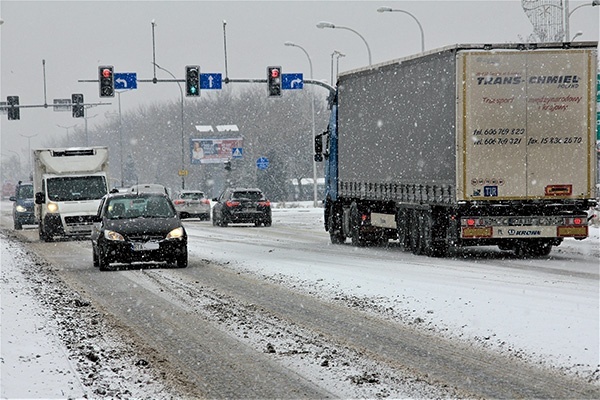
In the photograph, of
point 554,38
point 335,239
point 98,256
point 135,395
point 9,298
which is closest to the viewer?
point 135,395

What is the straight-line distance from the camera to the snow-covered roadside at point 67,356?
848 cm

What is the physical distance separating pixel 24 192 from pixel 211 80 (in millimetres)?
10036

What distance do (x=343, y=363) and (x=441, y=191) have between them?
12.4 meters

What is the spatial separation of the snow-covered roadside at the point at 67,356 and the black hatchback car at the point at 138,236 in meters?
4.63

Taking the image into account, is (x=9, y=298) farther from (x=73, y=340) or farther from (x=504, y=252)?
(x=504, y=252)

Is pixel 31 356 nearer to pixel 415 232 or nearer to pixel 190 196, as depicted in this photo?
pixel 415 232

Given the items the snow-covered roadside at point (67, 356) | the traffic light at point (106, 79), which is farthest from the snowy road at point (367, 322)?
the traffic light at point (106, 79)

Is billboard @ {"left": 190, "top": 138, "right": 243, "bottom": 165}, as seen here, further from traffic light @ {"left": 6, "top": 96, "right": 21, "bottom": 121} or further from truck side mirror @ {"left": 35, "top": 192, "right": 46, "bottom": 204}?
truck side mirror @ {"left": 35, "top": 192, "right": 46, "bottom": 204}

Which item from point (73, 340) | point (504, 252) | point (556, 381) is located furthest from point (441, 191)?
point (556, 381)

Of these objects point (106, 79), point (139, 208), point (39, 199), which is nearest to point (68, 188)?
point (39, 199)

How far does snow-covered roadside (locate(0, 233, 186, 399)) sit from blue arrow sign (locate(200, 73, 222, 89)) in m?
34.6

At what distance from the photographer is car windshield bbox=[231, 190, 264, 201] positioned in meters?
43.4

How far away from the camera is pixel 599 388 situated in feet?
27.6

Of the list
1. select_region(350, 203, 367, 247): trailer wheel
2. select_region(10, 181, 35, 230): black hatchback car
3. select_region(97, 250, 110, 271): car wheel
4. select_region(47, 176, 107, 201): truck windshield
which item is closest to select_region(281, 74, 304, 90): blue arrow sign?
select_region(10, 181, 35, 230): black hatchback car
